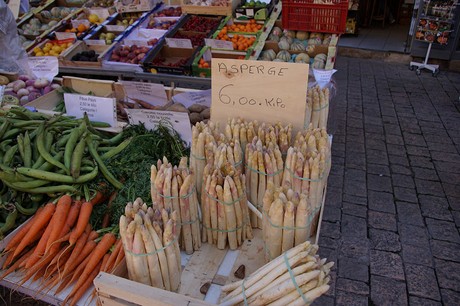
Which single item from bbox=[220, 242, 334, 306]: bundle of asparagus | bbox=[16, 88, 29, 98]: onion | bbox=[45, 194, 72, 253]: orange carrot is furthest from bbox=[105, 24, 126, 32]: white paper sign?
bbox=[220, 242, 334, 306]: bundle of asparagus

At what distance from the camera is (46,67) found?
3959mm

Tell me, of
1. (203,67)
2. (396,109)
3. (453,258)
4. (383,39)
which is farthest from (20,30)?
(383,39)

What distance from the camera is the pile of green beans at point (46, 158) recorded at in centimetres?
214

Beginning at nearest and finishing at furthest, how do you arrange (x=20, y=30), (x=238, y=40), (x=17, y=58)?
1. (x=17, y=58)
2. (x=238, y=40)
3. (x=20, y=30)

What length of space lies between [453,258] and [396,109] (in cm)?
323

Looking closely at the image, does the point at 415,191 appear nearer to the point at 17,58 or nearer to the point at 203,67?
the point at 203,67

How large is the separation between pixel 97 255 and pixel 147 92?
191cm

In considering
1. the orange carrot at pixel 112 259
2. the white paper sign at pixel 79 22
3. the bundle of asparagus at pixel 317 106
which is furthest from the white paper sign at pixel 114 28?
the orange carrot at pixel 112 259

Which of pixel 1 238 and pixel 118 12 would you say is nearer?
pixel 1 238

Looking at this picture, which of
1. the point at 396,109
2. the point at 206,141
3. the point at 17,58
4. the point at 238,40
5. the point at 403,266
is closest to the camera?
the point at 206,141

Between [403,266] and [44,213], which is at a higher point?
[44,213]

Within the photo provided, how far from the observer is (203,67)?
4488 millimetres

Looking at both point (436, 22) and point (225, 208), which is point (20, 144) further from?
point (436, 22)

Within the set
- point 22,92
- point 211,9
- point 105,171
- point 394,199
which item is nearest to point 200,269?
point 105,171
